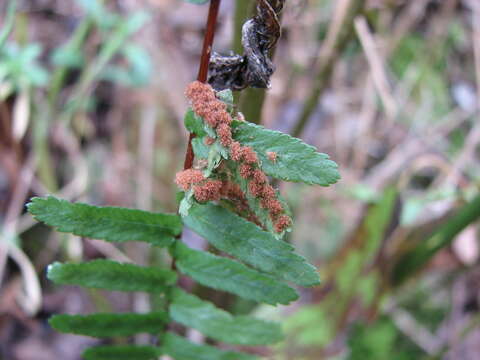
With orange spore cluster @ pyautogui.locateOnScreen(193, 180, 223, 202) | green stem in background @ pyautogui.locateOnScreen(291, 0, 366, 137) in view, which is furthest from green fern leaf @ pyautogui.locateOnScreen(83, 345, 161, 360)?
green stem in background @ pyautogui.locateOnScreen(291, 0, 366, 137)

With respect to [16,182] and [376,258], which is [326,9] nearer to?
[376,258]

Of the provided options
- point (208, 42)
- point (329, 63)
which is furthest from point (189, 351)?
point (329, 63)

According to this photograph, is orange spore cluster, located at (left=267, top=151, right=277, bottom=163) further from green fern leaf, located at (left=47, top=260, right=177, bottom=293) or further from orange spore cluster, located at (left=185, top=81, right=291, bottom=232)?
green fern leaf, located at (left=47, top=260, right=177, bottom=293)

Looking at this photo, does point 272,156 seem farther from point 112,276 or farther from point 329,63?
point 329,63

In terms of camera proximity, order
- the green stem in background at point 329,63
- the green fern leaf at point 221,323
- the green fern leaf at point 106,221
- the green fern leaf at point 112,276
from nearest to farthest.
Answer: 1. the green fern leaf at point 106,221
2. the green fern leaf at point 112,276
3. the green fern leaf at point 221,323
4. the green stem in background at point 329,63

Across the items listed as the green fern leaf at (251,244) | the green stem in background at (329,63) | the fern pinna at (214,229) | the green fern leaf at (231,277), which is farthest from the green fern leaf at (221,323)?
the green stem in background at (329,63)

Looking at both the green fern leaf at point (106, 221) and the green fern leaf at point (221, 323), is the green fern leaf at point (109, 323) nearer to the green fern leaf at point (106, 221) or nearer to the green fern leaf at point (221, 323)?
the green fern leaf at point (221, 323)
